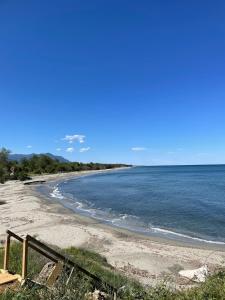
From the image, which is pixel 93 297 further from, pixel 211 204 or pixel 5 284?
pixel 211 204

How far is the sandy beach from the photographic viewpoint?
59.7ft

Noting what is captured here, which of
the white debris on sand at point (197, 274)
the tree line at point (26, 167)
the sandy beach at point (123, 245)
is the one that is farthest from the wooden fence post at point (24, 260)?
the tree line at point (26, 167)

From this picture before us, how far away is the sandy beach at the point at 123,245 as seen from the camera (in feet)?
59.7

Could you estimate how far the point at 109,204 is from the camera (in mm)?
46438

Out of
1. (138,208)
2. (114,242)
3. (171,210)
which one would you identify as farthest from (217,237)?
(138,208)

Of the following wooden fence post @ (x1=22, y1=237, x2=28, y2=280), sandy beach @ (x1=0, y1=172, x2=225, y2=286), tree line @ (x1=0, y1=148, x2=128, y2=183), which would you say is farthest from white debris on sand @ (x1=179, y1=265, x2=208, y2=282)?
tree line @ (x1=0, y1=148, x2=128, y2=183)

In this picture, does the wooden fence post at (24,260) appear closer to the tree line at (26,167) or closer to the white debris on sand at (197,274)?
the white debris on sand at (197,274)

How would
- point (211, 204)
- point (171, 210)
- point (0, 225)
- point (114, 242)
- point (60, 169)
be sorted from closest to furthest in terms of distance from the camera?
1. point (114, 242)
2. point (0, 225)
3. point (171, 210)
4. point (211, 204)
5. point (60, 169)

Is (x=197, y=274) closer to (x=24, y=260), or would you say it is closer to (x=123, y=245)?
(x=123, y=245)

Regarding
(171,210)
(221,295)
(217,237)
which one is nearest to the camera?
(221,295)

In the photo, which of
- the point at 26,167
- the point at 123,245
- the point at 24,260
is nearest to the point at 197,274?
the point at 123,245

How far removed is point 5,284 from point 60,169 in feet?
543

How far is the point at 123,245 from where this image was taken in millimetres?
23188

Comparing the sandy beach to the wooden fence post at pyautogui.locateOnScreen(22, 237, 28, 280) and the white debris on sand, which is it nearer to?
the white debris on sand
